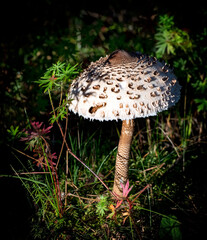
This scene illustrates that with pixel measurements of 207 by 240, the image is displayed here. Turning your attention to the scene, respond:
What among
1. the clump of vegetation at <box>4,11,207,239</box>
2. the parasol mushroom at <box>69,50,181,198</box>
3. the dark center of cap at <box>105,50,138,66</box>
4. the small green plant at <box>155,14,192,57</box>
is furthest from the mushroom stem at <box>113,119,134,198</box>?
the small green plant at <box>155,14,192,57</box>

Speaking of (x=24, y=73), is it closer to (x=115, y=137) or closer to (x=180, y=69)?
(x=115, y=137)

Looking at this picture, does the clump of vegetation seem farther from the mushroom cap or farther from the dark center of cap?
the dark center of cap

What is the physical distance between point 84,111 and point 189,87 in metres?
2.36

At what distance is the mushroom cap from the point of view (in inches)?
59.5

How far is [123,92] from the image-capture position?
1.53m

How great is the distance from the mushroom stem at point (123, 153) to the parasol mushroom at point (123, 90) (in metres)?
0.36

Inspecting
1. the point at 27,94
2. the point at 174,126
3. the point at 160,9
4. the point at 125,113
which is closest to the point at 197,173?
the point at 174,126

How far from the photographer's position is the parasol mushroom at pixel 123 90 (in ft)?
4.97

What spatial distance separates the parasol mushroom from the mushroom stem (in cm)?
36

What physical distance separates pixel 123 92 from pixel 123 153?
819 mm

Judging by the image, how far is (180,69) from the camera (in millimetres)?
2889

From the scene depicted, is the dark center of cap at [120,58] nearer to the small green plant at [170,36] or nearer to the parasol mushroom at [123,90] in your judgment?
the parasol mushroom at [123,90]

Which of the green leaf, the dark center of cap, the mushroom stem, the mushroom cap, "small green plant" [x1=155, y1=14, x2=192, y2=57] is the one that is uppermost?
"small green plant" [x1=155, y1=14, x2=192, y2=57]

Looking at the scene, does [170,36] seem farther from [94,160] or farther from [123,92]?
[94,160]
